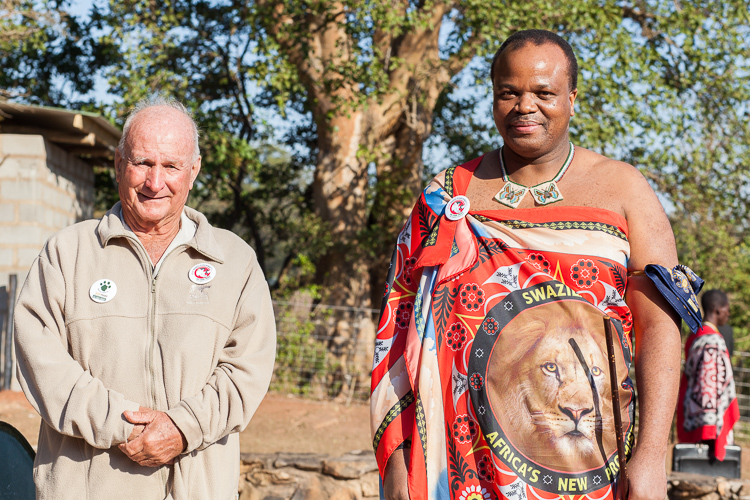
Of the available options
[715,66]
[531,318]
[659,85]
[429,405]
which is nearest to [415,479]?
[429,405]

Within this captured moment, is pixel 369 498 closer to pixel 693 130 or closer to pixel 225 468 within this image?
pixel 225 468

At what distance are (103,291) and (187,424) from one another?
46 centimetres

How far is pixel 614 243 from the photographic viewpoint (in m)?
2.02

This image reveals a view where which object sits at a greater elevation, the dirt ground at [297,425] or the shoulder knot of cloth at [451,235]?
the shoulder knot of cloth at [451,235]

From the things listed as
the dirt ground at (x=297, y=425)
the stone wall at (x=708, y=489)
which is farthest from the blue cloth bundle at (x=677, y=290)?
the dirt ground at (x=297, y=425)

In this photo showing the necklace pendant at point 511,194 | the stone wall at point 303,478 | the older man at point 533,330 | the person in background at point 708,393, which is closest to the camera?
the older man at point 533,330

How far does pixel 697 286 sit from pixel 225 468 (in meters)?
1.49

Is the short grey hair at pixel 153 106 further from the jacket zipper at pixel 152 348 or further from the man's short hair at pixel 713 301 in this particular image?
the man's short hair at pixel 713 301

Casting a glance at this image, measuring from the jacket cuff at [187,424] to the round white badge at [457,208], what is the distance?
938 millimetres

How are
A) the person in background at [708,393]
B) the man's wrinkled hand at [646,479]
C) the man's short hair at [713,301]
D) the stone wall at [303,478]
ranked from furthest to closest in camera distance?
the man's short hair at [713,301], the person in background at [708,393], the stone wall at [303,478], the man's wrinkled hand at [646,479]

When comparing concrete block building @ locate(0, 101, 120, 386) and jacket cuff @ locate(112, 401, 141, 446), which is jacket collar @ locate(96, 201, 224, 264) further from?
concrete block building @ locate(0, 101, 120, 386)

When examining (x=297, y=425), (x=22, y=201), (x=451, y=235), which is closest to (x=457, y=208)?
(x=451, y=235)

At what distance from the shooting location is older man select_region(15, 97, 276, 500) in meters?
2.05

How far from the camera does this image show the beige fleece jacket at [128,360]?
204 cm
